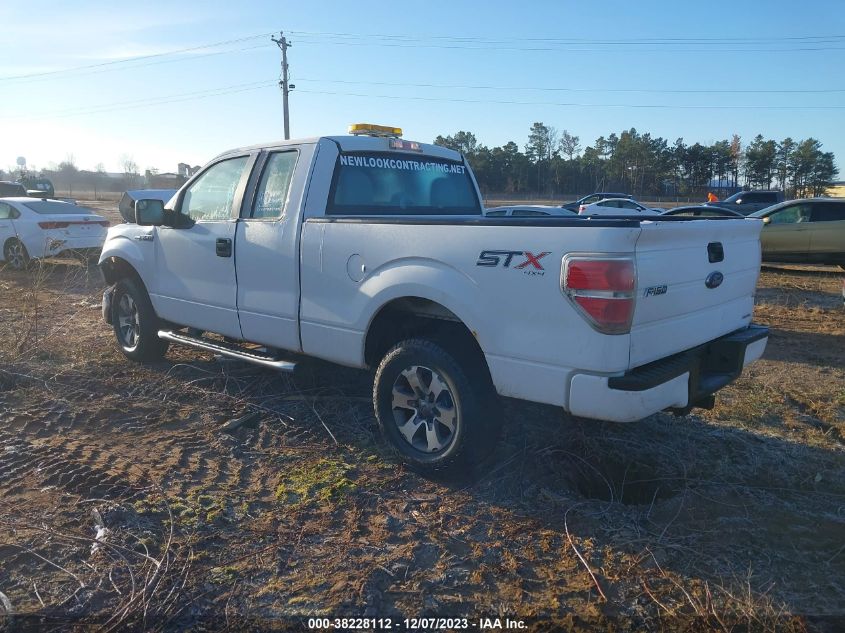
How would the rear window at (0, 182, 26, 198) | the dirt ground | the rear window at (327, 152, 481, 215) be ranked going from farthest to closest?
1. the rear window at (0, 182, 26, 198)
2. the rear window at (327, 152, 481, 215)
3. the dirt ground

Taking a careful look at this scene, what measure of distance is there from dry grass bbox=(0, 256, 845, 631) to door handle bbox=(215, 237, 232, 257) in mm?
1115

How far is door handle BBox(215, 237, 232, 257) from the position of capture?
525 cm

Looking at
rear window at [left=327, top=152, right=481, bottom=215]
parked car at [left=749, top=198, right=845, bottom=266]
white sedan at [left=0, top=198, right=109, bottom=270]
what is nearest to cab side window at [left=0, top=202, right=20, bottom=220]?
white sedan at [left=0, top=198, right=109, bottom=270]

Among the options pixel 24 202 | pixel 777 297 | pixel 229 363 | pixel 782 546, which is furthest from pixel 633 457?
pixel 24 202

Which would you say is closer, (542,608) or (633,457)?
(542,608)

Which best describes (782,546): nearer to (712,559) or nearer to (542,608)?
(712,559)

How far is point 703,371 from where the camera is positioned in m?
4.08

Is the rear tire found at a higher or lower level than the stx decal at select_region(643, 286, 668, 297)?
lower

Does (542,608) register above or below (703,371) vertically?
below

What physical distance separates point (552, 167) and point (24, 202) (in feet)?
189

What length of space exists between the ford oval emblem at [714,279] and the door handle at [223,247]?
335cm

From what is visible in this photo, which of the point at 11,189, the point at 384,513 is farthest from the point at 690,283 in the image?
the point at 11,189

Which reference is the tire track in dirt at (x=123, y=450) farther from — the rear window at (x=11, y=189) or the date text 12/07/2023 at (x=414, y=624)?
the rear window at (x=11, y=189)

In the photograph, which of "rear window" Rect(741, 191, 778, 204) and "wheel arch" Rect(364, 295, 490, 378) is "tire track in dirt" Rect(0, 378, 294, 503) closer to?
"wheel arch" Rect(364, 295, 490, 378)
